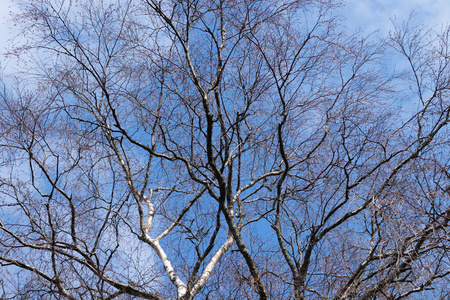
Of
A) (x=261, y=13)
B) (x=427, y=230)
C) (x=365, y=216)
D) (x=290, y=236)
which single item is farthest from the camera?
(x=290, y=236)

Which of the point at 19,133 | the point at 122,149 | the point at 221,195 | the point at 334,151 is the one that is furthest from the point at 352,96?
the point at 19,133

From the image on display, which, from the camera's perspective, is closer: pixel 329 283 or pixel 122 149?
pixel 329 283

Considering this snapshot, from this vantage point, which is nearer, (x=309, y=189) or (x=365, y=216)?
(x=365, y=216)

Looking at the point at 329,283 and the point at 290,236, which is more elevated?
the point at 290,236

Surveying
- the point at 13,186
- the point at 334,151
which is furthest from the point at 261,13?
the point at 13,186

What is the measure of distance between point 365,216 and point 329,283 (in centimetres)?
135

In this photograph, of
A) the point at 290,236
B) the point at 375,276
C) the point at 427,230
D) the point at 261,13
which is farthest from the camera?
the point at 290,236

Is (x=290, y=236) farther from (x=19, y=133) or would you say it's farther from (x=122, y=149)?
(x=19, y=133)

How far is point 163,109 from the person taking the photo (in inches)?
291

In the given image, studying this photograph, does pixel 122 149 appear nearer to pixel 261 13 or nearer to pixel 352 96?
pixel 261 13

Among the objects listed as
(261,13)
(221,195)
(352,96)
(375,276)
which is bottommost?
(375,276)

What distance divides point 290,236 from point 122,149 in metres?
3.16

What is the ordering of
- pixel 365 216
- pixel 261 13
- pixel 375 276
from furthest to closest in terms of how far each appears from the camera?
pixel 365 216, pixel 261 13, pixel 375 276

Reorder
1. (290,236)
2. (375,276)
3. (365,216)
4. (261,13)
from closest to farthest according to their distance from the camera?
(375,276) < (261,13) < (365,216) < (290,236)
